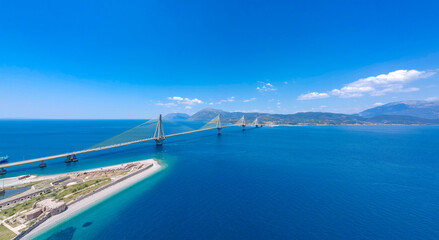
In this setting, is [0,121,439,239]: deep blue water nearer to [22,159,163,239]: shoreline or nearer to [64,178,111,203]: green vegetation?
[22,159,163,239]: shoreline

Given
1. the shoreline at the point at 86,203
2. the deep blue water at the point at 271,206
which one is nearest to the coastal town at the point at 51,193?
the shoreline at the point at 86,203

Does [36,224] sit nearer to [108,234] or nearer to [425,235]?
[108,234]

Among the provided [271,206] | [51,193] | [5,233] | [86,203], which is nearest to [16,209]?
[51,193]

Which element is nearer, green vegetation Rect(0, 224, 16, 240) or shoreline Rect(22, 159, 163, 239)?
green vegetation Rect(0, 224, 16, 240)

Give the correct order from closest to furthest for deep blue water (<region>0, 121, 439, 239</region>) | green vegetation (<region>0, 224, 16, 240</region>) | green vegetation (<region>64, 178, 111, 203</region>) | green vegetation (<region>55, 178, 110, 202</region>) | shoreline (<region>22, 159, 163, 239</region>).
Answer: green vegetation (<region>0, 224, 16, 240</region>)
deep blue water (<region>0, 121, 439, 239</region>)
shoreline (<region>22, 159, 163, 239</region>)
green vegetation (<region>64, 178, 111, 203</region>)
green vegetation (<region>55, 178, 110, 202</region>)

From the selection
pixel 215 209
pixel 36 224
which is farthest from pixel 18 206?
pixel 215 209

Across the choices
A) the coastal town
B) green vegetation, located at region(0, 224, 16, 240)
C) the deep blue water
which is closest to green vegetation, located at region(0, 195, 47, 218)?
the coastal town

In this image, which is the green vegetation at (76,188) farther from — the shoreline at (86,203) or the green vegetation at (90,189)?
the shoreline at (86,203)
